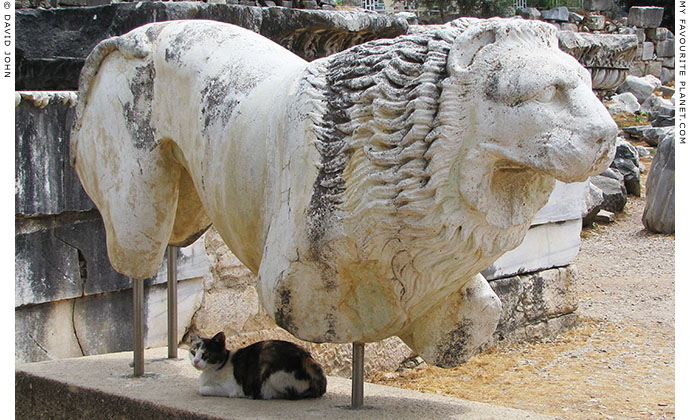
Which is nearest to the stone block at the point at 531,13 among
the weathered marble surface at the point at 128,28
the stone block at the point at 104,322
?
the weathered marble surface at the point at 128,28

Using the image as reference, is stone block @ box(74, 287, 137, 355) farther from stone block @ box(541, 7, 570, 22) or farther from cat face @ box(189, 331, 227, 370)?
stone block @ box(541, 7, 570, 22)

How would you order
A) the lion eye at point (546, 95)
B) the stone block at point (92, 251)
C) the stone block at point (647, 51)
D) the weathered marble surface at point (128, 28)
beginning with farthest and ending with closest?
the stone block at point (647, 51) → the weathered marble surface at point (128, 28) → the stone block at point (92, 251) → the lion eye at point (546, 95)

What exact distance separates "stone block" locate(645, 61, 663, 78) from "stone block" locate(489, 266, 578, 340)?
18258 mm

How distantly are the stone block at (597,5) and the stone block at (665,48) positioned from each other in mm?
1900

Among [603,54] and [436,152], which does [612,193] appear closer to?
[603,54]

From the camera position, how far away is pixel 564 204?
18.9 feet

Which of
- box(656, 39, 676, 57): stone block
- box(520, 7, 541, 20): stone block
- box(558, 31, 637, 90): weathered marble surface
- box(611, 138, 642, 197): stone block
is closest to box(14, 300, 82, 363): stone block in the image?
box(558, 31, 637, 90): weathered marble surface

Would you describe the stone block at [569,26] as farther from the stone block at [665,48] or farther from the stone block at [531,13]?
the stone block at [665,48]

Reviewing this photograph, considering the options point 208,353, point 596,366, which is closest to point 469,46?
point 208,353

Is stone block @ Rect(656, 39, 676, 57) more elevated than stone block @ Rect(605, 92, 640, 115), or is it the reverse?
stone block @ Rect(656, 39, 676, 57)

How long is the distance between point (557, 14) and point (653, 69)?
311cm

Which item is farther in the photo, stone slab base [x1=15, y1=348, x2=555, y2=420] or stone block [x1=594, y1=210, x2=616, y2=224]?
stone block [x1=594, y1=210, x2=616, y2=224]

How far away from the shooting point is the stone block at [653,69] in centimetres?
2248

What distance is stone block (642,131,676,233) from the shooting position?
881 centimetres
